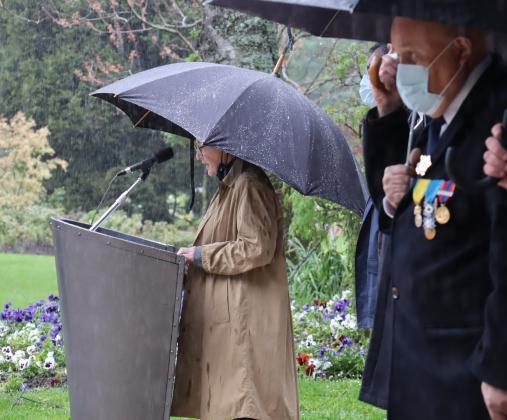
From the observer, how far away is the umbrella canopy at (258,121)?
4.81 meters

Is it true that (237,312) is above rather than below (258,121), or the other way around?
below

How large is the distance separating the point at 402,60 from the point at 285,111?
78.1 inches

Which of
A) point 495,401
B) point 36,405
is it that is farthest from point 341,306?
point 495,401

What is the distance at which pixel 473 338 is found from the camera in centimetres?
291

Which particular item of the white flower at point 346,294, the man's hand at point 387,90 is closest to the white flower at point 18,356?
the white flower at point 346,294

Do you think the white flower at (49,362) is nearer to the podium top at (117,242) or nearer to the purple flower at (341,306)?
the purple flower at (341,306)

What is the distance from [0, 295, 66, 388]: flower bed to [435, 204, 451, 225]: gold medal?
506 cm

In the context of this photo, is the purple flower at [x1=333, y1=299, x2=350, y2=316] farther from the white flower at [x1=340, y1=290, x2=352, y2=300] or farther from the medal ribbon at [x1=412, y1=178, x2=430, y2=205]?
the medal ribbon at [x1=412, y1=178, x2=430, y2=205]

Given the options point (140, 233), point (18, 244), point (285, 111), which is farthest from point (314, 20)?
point (18, 244)

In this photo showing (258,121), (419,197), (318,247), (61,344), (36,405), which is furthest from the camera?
(318,247)

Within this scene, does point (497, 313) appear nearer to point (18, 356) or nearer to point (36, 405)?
point (36, 405)

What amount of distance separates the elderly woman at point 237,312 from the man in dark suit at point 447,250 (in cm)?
194

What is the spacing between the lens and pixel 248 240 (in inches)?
200

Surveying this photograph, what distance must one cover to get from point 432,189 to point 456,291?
0.97 feet
